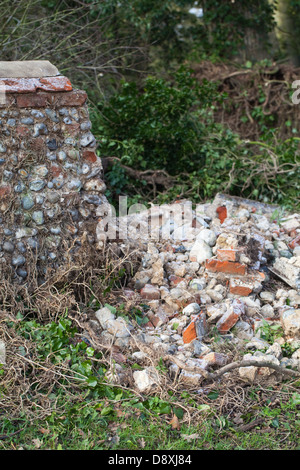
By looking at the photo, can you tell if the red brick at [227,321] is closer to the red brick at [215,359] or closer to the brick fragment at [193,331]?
the brick fragment at [193,331]

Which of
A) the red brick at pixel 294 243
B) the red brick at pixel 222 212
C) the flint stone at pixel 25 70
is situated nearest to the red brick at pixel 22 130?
the flint stone at pixel 25 70

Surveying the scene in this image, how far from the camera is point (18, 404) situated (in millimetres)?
3008

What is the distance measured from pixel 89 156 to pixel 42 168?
0.40 m

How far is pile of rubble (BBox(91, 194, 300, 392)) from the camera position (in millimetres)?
3412

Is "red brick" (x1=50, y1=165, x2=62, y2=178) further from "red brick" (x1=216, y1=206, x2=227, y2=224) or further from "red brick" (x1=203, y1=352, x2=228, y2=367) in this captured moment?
"red brick" (x1=216, y1=206, x2=227, y2=224)

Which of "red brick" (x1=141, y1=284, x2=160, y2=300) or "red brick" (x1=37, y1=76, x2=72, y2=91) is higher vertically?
"red brick" (x1=37, y1=76, x2=72, y2=91)

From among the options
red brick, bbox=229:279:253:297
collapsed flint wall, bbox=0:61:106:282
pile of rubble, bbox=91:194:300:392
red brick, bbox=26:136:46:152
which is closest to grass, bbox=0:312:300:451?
pile of rubble, bbox=91:194:300:392

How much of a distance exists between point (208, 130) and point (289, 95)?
9.24 ft

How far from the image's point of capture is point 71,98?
3826 millimetres

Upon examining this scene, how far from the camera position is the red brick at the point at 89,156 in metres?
3.97

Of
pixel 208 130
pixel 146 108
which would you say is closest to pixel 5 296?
pixel 146 108

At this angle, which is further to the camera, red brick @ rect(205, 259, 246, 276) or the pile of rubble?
red brick @ rect(205, 259, 246, 276)

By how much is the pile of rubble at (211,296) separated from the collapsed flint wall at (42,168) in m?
0.69

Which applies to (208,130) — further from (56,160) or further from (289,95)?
(56,160)
